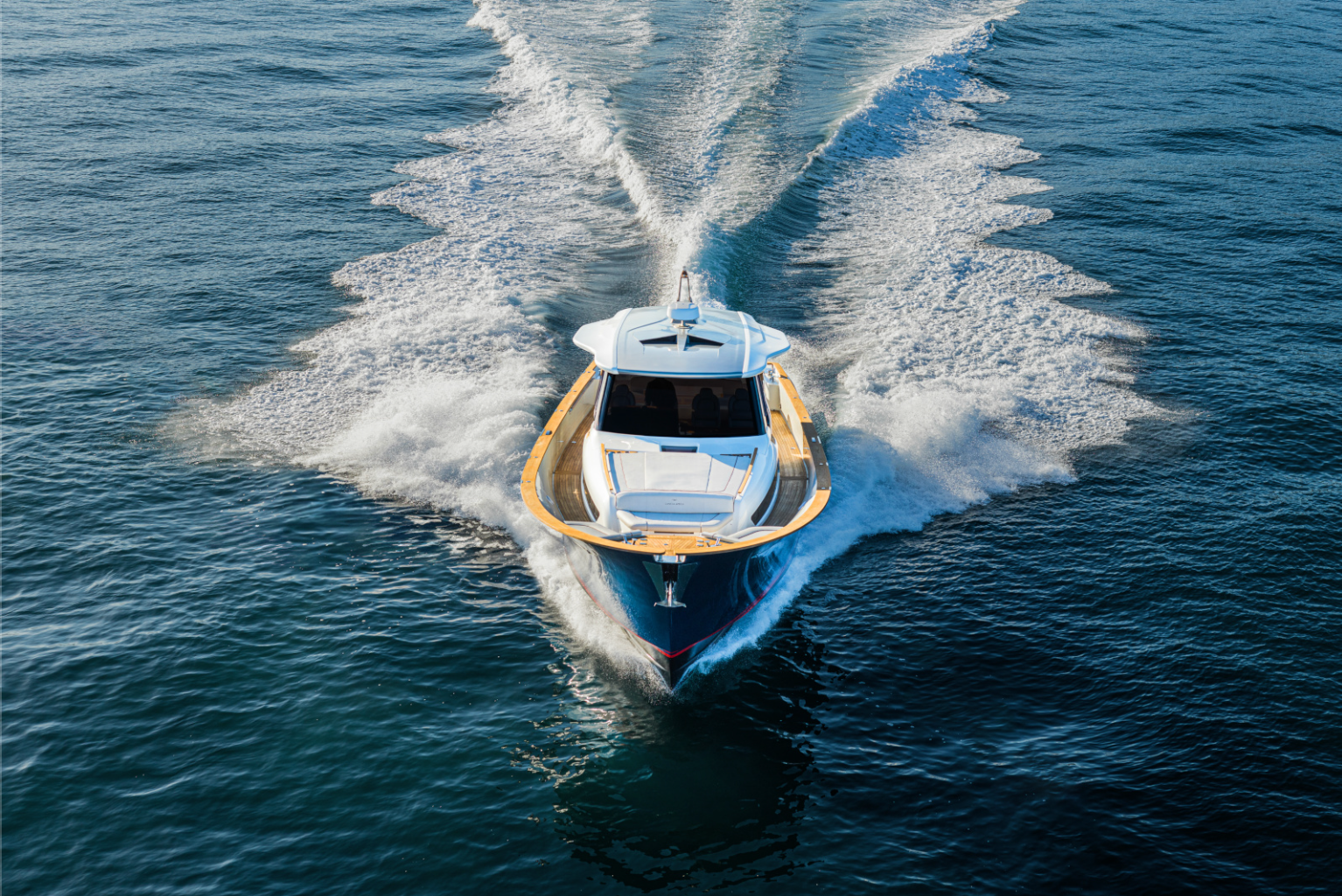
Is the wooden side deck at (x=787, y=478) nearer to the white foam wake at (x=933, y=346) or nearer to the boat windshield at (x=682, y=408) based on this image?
the boat windshield at (x=682, y=408)

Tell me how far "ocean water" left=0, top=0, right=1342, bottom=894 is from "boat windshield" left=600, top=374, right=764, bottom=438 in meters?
2.90

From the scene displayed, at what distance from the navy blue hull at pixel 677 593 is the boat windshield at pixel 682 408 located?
2464mm

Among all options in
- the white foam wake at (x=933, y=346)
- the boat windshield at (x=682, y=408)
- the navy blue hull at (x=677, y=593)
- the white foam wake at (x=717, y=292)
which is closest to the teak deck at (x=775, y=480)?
the navy blue hull at (x=677, y=593)

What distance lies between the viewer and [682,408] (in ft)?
56.0

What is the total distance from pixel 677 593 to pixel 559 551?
4.28m

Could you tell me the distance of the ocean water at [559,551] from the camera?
1271cm

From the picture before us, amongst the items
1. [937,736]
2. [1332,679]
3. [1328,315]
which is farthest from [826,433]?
[1328,315]

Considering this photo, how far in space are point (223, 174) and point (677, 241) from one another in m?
16.6

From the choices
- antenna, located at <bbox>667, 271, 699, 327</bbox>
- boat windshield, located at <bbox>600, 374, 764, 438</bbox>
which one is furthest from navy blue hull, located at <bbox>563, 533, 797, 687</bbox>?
antenna, located at <bbox>667, 271, 699, 327</bbox>

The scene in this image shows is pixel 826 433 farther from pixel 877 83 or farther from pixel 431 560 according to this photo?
pixel 877 83

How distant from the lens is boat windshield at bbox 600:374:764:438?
16.9 metres

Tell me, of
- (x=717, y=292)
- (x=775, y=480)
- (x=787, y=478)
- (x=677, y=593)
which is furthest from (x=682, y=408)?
(x=717, y=292)

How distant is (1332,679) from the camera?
589 inches

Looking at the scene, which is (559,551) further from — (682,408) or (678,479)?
(682,408)
